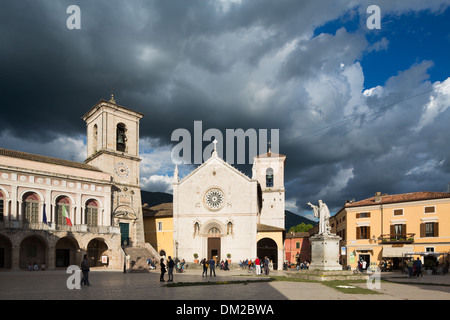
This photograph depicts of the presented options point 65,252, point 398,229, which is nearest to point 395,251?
point 398,229

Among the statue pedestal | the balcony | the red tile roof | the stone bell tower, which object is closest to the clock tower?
the stone bell tower

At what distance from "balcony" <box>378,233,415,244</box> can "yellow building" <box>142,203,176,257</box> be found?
21979 millimetres

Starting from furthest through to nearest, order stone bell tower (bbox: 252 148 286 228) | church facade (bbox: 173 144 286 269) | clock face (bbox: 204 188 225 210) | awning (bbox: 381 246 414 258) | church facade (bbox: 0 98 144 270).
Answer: stone bell tower (bbox: 252 148 286 228)
clock face (bbox: 204 188 225 210)
church facade (bbox: 173 144 286 269)
awning (bbox: 381 246 414 258)
church facade (bbox: 0 98 144 270)

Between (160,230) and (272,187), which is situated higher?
(272,187)

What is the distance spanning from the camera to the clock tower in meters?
42.7

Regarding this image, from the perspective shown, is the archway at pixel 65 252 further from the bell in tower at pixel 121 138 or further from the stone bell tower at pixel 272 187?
the stone bell tower at pixel 272 187

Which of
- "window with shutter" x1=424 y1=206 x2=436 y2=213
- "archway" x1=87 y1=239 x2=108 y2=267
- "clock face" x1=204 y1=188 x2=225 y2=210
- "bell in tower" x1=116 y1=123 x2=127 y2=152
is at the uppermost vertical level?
"bell in tower" x1=116 y1=123 x2=127 y2=152

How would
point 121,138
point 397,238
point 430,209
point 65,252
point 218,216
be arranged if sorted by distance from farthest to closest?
point 121,138 < point 218,216 < point 397,238 < point 65,252 < point 430,209

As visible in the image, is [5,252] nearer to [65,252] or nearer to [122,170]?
[65,252]

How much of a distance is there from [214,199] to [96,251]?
44.2ft

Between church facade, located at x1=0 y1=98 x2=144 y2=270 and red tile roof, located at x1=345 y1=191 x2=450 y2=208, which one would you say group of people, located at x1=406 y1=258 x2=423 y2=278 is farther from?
church facade, located at x1=0 y1=98 x2=144 y2=270

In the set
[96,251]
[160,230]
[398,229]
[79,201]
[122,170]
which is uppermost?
[122,170]

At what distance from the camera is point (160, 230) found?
47.2 m
